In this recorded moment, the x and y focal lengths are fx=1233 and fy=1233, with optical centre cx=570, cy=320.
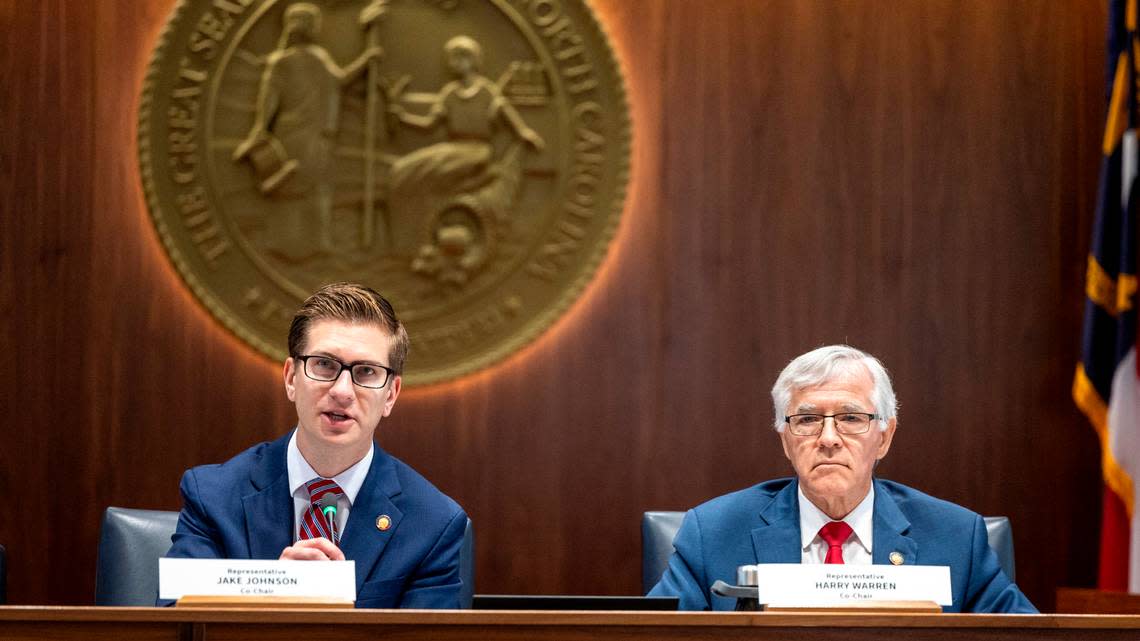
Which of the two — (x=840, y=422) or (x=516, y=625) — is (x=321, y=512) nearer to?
(x=516, y=625)

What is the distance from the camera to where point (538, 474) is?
383cm

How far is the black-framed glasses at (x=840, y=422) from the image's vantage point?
2631 millimetres

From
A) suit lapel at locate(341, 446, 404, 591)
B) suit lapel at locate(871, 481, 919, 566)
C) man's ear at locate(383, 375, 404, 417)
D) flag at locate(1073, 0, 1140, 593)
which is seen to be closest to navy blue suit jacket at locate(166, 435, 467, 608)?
suit lapel at locate(341, 446, 404, 591)

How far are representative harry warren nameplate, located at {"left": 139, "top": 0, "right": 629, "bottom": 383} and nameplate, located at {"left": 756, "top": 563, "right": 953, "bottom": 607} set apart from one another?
74.3 inches

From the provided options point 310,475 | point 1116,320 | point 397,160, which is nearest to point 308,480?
point 310,475

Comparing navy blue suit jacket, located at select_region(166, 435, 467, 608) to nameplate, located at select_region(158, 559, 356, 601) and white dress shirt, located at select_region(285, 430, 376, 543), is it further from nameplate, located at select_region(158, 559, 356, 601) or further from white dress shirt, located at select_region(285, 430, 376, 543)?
nameplate, located at select_region(158, 559, 356, 601)

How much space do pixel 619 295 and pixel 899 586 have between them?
6.26ft

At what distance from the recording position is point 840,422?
2637 mm

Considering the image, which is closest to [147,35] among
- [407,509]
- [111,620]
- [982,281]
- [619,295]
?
[619,295]

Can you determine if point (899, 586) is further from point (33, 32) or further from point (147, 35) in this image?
point (33, 32)

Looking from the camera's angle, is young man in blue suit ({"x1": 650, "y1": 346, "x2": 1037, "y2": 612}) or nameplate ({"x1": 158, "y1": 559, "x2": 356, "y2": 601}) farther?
young man in blue suit ({"x1": 650, "y1": 346, "x2": 1037, "y2": 612})

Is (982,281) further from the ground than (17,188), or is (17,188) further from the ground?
(17,188)

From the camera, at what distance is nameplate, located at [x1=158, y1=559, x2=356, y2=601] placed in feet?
6.45

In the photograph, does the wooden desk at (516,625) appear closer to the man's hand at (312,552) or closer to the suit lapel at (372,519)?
the man's hand at (312,552)
